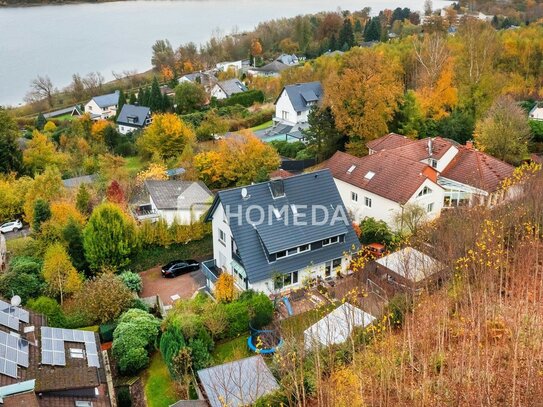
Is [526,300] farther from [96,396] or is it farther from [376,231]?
[96,396]

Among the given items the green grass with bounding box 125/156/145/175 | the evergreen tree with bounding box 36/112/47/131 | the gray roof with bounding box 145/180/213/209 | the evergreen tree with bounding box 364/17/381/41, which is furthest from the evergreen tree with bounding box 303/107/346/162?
the evergreen tree with bounding box 364/17/381/41

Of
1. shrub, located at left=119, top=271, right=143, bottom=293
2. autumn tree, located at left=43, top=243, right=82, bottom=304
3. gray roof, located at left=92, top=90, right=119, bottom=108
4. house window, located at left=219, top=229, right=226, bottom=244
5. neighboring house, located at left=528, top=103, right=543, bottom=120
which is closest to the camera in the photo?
autumn tree, located at left=43, top=243, right=82, bottom=304

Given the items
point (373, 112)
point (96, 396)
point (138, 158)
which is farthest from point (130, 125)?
point (96, 396)

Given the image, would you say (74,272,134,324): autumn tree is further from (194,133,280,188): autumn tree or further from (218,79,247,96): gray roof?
(218,79,247,96): gray roof

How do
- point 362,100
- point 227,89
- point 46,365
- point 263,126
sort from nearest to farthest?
point 46,365, point 362,100, point 263,126, point 227,89

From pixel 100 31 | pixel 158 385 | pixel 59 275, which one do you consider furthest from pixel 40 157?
pixel 100 31

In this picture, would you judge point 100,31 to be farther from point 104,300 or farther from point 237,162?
point 104,300

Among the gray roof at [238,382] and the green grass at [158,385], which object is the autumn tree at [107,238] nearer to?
the green grass at [158,385]
